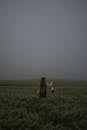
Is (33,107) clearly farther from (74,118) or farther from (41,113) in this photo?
(74,118)

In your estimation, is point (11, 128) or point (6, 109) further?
point (6, 109)

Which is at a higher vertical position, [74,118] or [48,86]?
[48,86]

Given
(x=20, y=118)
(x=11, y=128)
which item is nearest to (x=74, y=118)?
(x=20, y=118)

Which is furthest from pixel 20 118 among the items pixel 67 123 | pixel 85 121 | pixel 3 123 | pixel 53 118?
pixel 85 121

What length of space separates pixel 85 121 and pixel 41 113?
2486mm

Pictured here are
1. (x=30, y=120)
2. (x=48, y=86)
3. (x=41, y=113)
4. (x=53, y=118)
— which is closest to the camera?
(x=30, y=120)

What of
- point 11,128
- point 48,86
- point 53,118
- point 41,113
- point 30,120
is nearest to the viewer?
point 11,128

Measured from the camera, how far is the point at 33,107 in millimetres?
11875

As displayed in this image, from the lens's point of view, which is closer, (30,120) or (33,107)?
(30,120)

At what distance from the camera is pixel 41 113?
1052 centimetres

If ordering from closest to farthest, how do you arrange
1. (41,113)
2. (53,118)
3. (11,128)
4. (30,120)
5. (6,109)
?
(11,128), (30,120), (53,118), (41,113), (6,109)

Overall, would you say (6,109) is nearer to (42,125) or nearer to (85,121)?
(42,125)

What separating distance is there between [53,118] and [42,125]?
3.70 feet

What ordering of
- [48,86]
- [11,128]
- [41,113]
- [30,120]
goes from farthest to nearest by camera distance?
[48,86] < [41,113] < [30,120] < [11,128]
